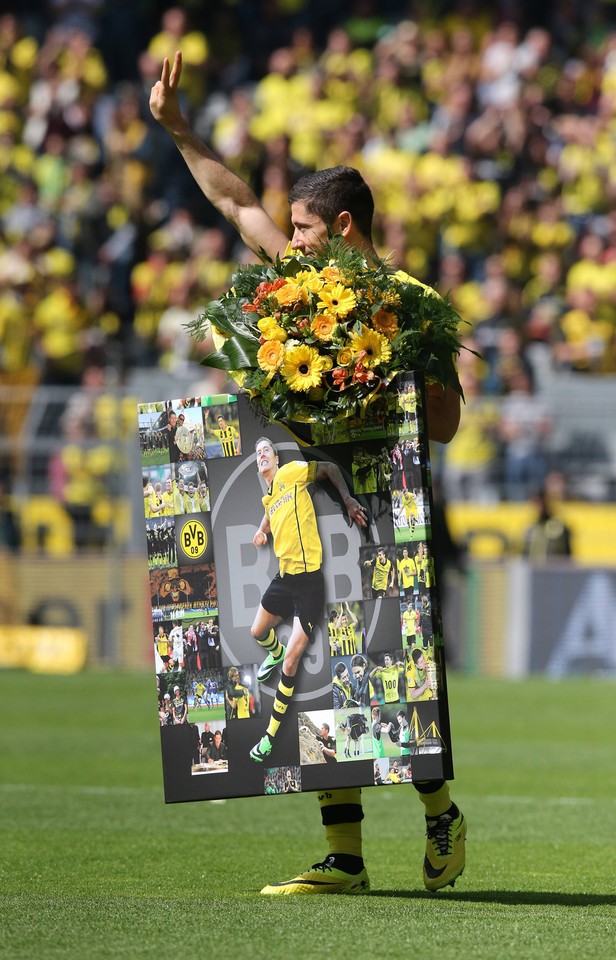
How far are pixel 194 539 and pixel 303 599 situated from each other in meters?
0.44

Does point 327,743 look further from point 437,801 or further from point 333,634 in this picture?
point 437,801

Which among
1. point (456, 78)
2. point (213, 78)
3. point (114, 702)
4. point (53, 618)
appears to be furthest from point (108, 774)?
point (213, 78)

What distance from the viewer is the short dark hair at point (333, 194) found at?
5.88 meters

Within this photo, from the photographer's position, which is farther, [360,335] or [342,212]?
[342,212]

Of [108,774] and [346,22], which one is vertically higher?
[346,22]

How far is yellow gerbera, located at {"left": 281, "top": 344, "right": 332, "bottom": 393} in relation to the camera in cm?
548

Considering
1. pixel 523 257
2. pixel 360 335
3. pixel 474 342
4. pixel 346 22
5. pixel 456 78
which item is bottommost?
pixel 360 335

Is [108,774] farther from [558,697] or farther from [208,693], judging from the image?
[558,697]

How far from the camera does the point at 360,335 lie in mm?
5516

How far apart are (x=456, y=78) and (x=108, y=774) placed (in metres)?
13.7

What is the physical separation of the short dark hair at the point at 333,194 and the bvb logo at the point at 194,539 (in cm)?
115

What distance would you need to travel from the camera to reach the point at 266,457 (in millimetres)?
5645

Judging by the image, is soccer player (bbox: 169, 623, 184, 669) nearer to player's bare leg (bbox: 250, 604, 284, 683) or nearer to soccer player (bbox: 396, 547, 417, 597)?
player's bare leg (bbox: 250, 604, 284, 683)

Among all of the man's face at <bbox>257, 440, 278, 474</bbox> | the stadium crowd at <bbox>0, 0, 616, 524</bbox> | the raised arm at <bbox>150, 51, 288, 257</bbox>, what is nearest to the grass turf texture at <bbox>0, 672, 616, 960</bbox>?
the man's face at <bbox>257, 440, 278, 474</bbox>
